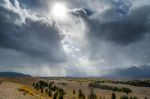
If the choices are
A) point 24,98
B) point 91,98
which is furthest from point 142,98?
point 24,98

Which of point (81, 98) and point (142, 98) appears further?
point (142, 98)

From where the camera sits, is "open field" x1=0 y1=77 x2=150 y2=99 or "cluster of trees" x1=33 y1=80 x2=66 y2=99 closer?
"open field" x1=0 y1=77 x2=150 y2=99

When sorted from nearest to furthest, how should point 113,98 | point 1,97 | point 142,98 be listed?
1. point 1,97
2. point 113,98
3. point 142,98

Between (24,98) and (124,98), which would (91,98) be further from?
(24,98)

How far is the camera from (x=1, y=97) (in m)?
40.9

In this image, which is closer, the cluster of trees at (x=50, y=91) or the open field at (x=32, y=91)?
the open field at (x=32, y=91)

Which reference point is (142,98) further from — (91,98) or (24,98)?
(24,98)

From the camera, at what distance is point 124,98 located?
103188 millimetres

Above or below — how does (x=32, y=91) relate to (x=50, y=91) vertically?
below

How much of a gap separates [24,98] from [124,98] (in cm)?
6687

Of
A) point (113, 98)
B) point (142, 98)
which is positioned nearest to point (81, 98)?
point (113, 98)

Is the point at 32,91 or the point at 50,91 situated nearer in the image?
the point at 32,91

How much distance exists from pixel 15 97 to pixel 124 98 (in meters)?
67.9

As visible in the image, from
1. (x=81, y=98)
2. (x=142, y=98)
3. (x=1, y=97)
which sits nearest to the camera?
(x=1, y=97)
